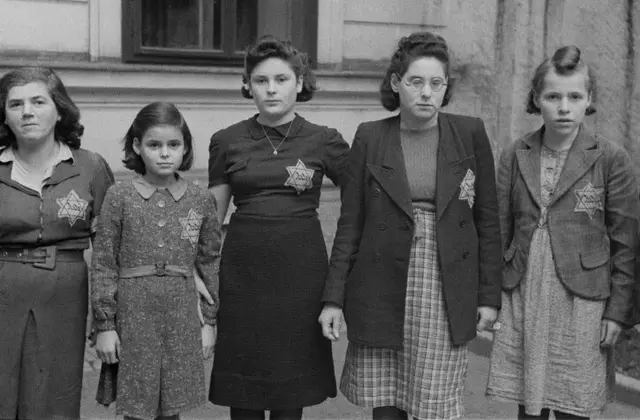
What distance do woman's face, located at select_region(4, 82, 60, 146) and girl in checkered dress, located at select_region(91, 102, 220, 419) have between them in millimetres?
314

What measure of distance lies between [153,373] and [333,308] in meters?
0.70

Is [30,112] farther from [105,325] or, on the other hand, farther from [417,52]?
[417,52]

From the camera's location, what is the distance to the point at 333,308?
136 inches

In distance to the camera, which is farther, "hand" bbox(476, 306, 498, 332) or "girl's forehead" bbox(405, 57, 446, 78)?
"hand" bbox(476, 306, 498, 332)

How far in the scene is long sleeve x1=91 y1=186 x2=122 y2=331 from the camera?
10.7 ft

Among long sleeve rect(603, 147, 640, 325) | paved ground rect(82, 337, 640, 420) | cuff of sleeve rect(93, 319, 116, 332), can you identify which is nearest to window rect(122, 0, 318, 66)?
paved ground rect(82, 337, 640, 420)

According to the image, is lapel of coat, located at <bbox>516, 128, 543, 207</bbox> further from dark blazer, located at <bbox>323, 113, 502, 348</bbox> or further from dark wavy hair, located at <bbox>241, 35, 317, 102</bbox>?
dark wavy hair, located at <bbox>241, 35, 317, 102</bbox>

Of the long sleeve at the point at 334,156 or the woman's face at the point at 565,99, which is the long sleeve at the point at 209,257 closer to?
the long sleeve at the point at 334,156

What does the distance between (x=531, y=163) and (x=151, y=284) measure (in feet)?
4.87

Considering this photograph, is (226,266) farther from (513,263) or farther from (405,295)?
(513,263)

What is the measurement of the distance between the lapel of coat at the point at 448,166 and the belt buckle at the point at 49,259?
1385 mm

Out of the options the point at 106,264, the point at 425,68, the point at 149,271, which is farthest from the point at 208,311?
the point at 425,68

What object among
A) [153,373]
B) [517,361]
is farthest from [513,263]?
[153,373]

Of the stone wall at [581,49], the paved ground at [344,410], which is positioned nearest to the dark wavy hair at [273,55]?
the paved ground at [344,410]
